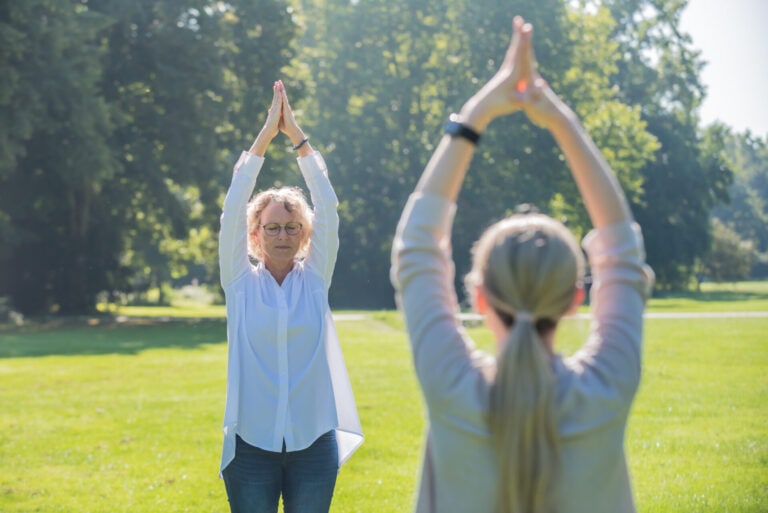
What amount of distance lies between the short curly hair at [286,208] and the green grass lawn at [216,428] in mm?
1691

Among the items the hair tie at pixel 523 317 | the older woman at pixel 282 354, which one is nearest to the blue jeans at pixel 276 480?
the older woman at pixel 282 354

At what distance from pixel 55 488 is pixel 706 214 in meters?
54.3

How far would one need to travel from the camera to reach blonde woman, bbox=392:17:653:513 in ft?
6.52

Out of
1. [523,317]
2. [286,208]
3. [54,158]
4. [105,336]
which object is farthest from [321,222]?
[54,158]

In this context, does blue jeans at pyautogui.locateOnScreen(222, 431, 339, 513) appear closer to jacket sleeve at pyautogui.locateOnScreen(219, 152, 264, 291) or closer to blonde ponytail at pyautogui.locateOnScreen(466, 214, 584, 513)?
jacket sleeve at pyautogui.locateOnScreen(219, 152, 264, 291)

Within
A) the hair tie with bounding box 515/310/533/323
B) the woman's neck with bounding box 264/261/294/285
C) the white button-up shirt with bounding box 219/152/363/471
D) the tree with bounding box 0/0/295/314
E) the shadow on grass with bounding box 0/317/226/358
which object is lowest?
the shadow on grass with bounding box 0/317/226/358

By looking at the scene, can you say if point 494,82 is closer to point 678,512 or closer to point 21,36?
point 678,512

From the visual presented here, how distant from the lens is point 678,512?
7.46m

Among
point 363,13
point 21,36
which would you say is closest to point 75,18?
point 21,36

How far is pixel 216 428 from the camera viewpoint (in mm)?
11883

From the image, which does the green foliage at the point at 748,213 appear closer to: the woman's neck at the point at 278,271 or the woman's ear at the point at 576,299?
the woman's neck at the point at 278,271

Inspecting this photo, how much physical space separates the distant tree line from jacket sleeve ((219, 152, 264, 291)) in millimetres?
24372

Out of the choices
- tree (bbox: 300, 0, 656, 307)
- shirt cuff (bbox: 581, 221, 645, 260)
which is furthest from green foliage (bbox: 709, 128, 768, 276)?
shirt cuff (bbox: 581, 221, 645, 260)

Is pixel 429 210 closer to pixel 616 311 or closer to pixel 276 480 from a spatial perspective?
pixel 616 311
